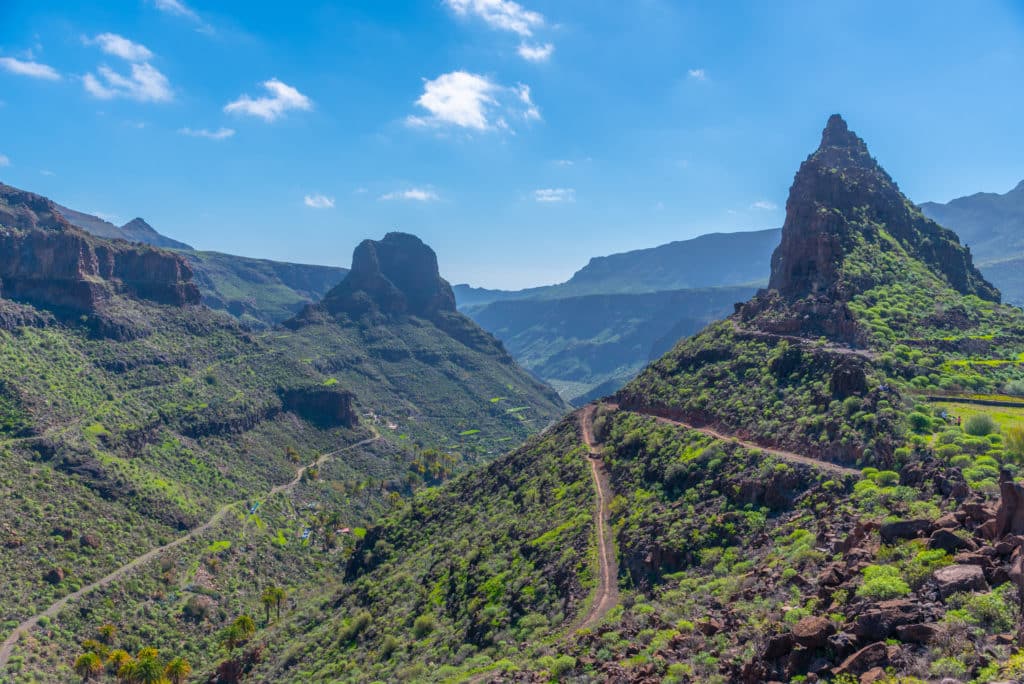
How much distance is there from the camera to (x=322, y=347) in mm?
185625

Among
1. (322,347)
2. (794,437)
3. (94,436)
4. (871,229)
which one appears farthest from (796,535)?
(322,347)

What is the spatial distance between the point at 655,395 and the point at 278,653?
136ft

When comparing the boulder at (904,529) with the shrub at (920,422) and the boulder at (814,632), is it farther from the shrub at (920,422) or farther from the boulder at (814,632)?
the shrub at (920,422)

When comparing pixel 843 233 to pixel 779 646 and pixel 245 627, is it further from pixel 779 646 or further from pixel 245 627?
pixel 245 627

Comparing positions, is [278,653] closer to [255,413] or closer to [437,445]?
[255,413]

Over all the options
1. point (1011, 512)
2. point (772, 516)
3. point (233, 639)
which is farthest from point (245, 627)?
point (1011, 512)

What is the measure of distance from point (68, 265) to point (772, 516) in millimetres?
138094

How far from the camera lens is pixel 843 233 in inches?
2623

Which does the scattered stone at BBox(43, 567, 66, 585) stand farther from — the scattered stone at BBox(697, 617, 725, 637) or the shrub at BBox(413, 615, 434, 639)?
the scattered stone at BBox(697, 617, 725, 637)

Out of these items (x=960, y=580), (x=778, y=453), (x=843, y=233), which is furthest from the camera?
(x=843, y=233)

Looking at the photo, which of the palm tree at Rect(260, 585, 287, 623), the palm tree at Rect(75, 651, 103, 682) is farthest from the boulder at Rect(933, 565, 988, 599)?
the palm tree at Rect(260, 585, 287, 623)

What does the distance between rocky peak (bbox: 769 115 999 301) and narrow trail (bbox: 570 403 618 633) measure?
89.9 ft

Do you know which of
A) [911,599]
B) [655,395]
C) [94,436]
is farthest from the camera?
[94,436]

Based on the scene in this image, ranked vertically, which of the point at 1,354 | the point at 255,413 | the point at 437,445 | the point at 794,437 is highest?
the point at 794,437
